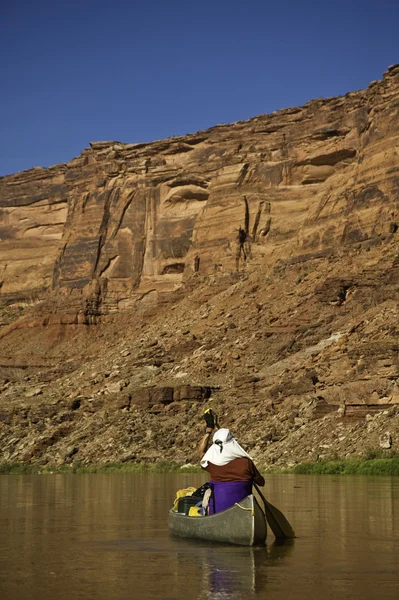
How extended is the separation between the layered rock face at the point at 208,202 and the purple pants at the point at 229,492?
49.8 m

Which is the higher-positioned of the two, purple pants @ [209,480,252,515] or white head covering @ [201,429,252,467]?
white head covering @ [201,429,252,467]

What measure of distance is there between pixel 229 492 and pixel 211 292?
5921 centimetres

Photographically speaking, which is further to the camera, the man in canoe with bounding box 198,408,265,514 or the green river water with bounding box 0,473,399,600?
the man in canoe with bounding box 198,408,265,514

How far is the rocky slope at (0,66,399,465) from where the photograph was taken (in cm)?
4666

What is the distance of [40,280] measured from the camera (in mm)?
100625

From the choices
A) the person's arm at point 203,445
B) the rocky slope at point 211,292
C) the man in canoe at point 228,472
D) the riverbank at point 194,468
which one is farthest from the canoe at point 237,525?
the rocky slope at point 211,292

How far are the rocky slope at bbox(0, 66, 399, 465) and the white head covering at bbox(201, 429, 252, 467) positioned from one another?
71.7 feet

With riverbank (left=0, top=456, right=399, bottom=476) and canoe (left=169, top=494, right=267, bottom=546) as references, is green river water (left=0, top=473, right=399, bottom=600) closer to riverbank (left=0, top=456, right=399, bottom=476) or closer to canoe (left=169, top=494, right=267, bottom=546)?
canoe (left=169, top=494, right=267, bottom=546)

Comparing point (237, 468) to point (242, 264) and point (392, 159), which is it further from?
point (242, 264)

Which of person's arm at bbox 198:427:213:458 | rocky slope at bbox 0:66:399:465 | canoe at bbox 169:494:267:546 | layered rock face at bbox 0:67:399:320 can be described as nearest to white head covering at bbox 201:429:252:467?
person's arm at bbox 198:427:213:458

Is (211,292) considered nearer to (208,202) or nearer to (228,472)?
(208,202)

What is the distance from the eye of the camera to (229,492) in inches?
559

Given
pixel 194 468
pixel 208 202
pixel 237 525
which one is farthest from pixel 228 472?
pixel 208 202

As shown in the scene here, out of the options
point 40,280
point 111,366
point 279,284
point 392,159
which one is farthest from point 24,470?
point 40,280
